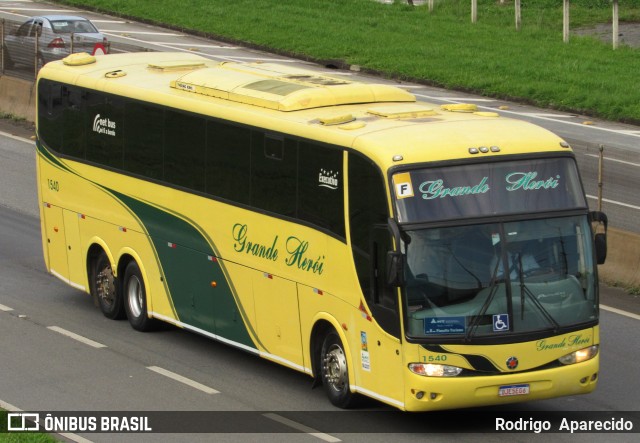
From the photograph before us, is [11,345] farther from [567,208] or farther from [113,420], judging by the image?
[567,208]

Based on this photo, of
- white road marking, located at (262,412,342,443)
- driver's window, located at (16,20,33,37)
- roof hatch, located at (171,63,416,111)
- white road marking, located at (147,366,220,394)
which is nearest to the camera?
white road marking, located at (262,412,342,443)

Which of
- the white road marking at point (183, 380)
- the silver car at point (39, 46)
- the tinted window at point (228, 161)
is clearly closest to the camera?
the white road marking at point (183, 380)

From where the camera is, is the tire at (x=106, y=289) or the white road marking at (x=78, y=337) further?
the tire at (x=106, y=289)

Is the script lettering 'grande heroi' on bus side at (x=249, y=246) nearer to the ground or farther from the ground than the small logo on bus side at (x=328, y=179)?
nearer to the ground

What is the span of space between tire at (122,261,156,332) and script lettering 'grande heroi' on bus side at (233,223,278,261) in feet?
7.97

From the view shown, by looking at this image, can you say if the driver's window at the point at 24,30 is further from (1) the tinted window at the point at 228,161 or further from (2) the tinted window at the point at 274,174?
(2) the tinted window at the point at 274,174

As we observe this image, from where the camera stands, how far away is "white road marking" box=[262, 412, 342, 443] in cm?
1345

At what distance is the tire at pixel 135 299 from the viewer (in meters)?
18.1

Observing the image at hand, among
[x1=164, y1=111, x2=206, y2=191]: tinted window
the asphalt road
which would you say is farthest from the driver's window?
[x1=164, y1=111, x2=206, y2=191]: tinted window

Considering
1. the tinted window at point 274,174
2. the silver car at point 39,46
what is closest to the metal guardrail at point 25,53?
the silver car at point 39,46

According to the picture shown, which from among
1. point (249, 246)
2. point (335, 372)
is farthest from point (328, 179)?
point (335, 372)

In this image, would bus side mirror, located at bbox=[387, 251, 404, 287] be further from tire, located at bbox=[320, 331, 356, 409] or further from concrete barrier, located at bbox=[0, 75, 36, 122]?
concrete barrier, located at bbox=[0, 75, 36, 122]

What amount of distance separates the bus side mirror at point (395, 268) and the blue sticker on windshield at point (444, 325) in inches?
18.1

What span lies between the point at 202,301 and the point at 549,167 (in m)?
4.90
